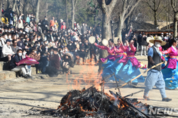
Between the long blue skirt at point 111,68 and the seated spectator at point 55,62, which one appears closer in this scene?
the long blue skirt at point 111,68

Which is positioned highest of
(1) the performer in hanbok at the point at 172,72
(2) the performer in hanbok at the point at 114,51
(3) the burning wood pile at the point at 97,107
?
(2) the performer in hanbok at the point at 114,51

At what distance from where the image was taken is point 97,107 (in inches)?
220

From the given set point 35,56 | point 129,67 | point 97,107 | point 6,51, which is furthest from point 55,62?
point 97,107

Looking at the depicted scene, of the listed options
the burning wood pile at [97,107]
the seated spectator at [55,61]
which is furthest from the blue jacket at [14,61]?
the burning wood pile at [97,107]

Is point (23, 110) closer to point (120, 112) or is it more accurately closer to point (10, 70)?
point (120, 112)

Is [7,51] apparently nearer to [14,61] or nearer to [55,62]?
[14,61]

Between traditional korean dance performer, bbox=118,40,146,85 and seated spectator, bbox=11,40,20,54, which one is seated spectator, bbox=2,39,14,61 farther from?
traditional korean dance performer, bbox=118,40,146,85

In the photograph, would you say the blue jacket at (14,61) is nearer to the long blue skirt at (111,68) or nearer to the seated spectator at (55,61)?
the seated spectator at (55,61)

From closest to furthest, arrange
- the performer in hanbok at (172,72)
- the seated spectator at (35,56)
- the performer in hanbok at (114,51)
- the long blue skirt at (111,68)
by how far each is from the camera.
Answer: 1. the performer in hanbok at (172,72)
2. the long blue skirt at (111,68)
3. the performer in hanbok at (114,51)
4. the seated spectator at (35,56)

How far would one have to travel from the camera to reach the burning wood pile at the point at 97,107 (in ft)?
17.7

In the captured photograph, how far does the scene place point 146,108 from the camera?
5891 mm

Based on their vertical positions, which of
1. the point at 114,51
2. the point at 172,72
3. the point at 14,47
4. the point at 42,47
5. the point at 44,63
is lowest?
the point at 172,72

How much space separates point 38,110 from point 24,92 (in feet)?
9.13

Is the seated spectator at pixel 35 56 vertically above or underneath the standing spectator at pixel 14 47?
underneath
